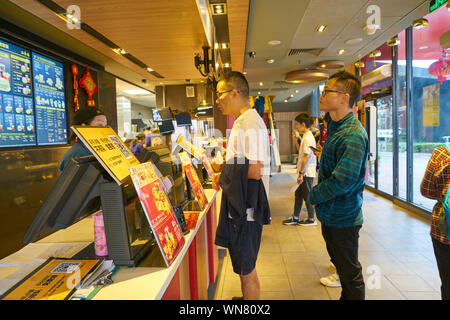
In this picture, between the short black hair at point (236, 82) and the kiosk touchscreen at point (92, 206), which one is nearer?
the kiosk touchscreen at point (92, 206)

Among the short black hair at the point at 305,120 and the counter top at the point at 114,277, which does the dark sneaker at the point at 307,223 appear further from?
the counter top at the point at 114,277

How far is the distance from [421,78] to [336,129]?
4312 millimetres

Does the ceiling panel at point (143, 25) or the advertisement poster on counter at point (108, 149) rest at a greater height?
the ceiling panel at point (143, 25)

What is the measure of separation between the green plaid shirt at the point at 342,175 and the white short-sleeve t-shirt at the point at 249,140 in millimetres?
402

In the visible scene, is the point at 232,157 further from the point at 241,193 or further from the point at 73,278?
the point at 73,278

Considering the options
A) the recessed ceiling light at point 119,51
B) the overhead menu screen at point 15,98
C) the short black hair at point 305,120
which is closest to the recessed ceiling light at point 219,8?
the recessed ceiling light at point 119,51

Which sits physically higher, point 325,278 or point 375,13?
point 375,13

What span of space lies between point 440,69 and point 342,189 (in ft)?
13.4

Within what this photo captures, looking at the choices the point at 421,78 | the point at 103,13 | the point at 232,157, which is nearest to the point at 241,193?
the point at 232,157

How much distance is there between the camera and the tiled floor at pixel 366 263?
8.38 feet

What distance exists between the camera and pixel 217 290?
2646 mm

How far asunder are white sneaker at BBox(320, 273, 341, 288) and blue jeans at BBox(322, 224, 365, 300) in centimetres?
92

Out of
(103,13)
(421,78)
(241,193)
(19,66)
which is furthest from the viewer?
(421,78)

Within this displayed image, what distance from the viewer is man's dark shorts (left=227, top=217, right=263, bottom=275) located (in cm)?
178
